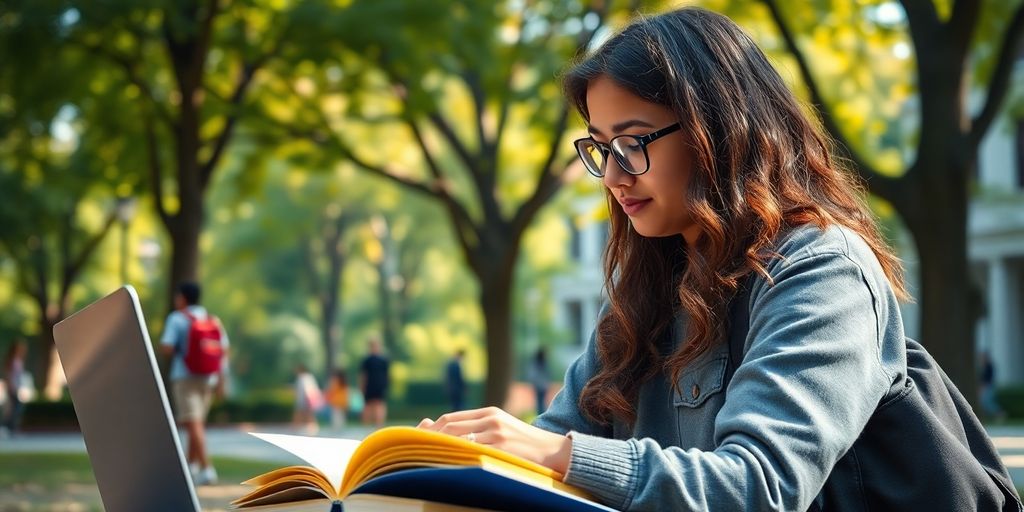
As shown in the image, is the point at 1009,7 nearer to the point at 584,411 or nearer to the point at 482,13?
the point at 482,13

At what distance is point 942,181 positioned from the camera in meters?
12.5

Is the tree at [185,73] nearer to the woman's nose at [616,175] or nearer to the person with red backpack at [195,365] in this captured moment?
the person with red backpack at [195,365]

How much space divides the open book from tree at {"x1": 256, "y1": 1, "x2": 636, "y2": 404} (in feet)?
48.2

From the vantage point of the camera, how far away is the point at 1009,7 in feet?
49.3

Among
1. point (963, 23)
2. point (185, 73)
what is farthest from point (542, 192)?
point (963, 23)

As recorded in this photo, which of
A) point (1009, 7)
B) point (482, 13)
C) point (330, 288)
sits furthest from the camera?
point (330, 288)

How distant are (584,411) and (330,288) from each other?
148ft

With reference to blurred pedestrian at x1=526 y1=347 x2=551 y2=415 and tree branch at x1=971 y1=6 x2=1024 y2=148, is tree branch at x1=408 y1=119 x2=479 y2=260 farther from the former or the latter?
tree branch at x1=971 y1=6 x2=1024 y2=148

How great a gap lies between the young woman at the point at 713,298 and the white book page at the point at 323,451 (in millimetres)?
152

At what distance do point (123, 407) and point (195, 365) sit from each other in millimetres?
10044

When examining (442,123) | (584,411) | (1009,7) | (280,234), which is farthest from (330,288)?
(584,411)

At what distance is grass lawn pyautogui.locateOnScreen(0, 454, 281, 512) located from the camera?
9836 mm

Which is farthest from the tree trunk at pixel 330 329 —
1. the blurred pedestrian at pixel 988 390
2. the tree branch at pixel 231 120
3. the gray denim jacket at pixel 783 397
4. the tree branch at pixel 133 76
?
the gray denim jacket at pixel 783 397

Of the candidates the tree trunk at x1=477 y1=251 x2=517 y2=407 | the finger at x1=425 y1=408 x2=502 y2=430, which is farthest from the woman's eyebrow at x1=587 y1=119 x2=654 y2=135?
the tree trunk at x1=477 y1=251 x2=517 y2=407
